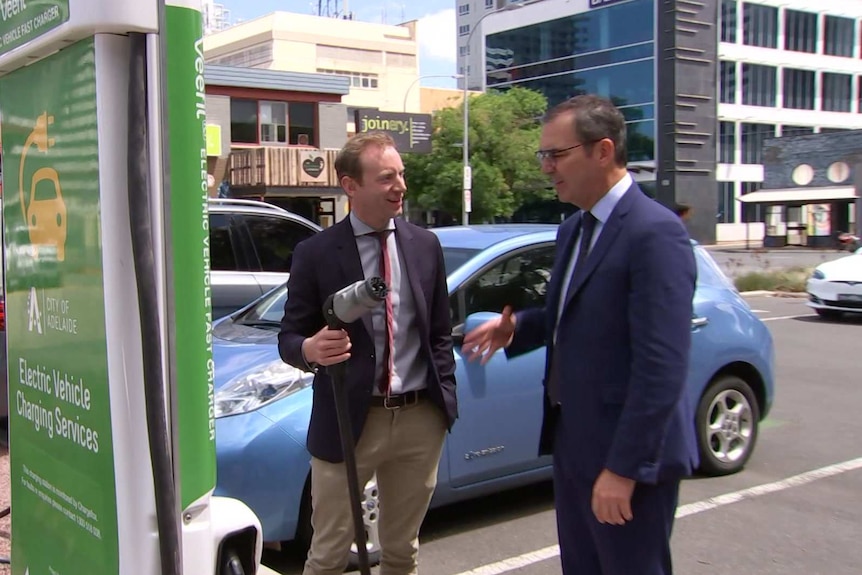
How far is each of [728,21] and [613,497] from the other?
180 feet

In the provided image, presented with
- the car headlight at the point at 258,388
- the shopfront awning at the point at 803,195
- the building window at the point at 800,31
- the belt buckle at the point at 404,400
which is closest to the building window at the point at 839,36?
the building window at the point at 800,31

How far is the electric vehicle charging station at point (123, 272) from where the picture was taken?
5.85 feet

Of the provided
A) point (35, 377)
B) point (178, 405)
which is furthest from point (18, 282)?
point (178, 405)

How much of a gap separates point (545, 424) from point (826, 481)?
383 cm

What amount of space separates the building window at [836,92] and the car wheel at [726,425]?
2256 inches

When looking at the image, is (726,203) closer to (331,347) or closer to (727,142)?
(727,142)

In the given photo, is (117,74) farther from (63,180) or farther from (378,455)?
(378,455)

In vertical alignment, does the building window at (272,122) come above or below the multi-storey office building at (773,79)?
below

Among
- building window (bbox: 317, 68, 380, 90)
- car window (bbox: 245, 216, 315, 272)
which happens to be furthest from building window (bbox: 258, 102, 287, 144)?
building window (bbox: 317, 68, 380, 90)

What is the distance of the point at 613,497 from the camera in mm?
2434

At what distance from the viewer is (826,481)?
5.90 meters

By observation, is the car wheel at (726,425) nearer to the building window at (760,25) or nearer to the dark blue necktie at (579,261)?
the dark blue necktie at (579,261)

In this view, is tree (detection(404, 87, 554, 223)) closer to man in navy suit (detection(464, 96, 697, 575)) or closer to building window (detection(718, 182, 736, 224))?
building window (detection(718, 182, 736, 224))

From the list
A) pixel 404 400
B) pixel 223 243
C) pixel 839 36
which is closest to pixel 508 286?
pixel 404 400
